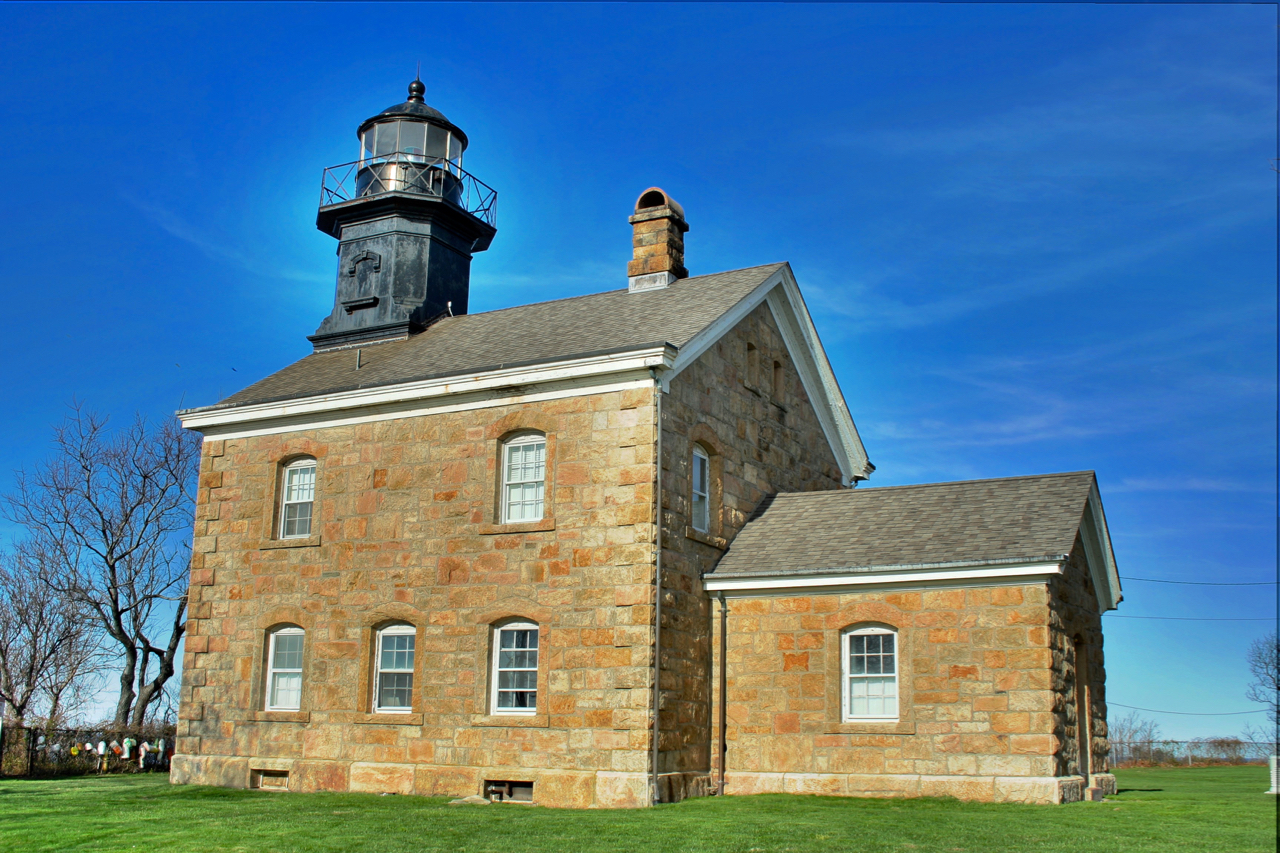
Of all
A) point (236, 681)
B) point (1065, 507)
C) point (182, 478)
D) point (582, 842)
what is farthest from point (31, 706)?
point (1065, 507)

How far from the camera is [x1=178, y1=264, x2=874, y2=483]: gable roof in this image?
15398 millimetres

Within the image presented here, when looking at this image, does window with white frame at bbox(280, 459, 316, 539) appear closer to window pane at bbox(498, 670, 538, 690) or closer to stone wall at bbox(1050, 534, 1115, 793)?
window pane at bbox(498, 670, 538, 690)

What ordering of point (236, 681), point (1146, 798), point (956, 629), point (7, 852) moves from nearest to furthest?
point (7, 852)
point (956, 629)
point (1146, 798)
point (236, 681)

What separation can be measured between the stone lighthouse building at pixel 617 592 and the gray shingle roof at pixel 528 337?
102 mm

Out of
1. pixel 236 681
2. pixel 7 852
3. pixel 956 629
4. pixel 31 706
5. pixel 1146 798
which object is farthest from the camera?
pixel 31 706

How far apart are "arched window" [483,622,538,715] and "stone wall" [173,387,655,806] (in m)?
0.22

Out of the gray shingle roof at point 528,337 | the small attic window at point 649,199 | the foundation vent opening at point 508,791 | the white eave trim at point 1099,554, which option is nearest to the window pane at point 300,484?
the gray shingle roof at point 528,337

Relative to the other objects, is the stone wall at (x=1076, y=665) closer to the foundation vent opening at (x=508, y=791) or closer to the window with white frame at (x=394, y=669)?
the foundation vent opening at (x=508, y=791)

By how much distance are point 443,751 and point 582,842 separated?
5.35m

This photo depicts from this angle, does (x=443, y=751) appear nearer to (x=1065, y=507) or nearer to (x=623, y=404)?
(x=623, y=404)

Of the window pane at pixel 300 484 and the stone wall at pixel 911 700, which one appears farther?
the window pane at pixel 300 484

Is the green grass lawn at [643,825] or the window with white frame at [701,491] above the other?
the window with white frame at [701,491]

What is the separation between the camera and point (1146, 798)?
14.9 metres

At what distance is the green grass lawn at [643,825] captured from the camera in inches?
393
